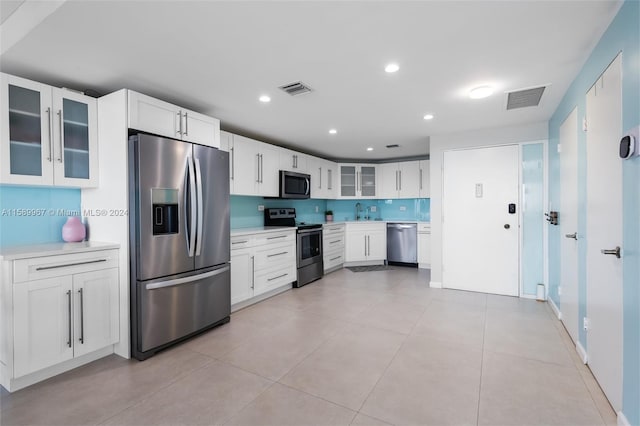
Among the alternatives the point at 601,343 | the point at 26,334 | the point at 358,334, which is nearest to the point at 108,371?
the point at 26,334

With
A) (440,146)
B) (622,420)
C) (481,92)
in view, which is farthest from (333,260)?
(622,420)

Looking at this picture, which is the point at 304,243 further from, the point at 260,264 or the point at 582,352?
the point at 582,352

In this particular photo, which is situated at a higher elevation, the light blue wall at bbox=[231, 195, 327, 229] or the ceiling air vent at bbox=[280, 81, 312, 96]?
the ceiling air vent at bbox=[280, 81, 312, 96]

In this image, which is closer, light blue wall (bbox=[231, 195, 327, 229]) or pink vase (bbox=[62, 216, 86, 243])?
pink vase (bbox=[62, 216, 86, 243])

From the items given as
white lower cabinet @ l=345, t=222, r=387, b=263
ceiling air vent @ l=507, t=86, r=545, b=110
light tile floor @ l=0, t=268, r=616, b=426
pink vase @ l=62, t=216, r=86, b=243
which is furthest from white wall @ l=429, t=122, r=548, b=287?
pink vase @ l=62, t=216, r=86, b=243

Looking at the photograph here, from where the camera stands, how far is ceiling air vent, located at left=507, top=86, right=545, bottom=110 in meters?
2.84

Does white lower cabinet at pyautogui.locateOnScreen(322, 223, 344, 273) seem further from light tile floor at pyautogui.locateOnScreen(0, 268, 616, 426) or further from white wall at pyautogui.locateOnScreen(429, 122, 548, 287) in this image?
light tile floor at pyautogui.locateOnScreen(0, 268, 616, 426)

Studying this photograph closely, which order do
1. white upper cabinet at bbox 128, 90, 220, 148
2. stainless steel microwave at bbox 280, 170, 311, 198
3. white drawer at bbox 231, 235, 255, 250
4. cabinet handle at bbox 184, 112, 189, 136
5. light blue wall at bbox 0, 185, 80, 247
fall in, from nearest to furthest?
light blue wall at bbox 0, 185, 80, 247, white upper cabinet at bbox 128, 90, 220, 148, cabinet handle at bbox 184, 112, 189, 136, white drawer at bbox 231, 235, 255, 250, stainless steel microwave at bbox 280, 170, 311, 198

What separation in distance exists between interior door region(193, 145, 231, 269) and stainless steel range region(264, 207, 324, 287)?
168cm

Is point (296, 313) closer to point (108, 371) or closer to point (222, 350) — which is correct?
point (222, 350)

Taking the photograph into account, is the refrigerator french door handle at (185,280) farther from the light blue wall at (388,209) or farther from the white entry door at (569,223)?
the light blue wall at (388,209)

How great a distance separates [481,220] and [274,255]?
2.91 metres

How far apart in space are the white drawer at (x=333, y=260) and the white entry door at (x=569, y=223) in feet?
11.0

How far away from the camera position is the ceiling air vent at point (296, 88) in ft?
8.79
